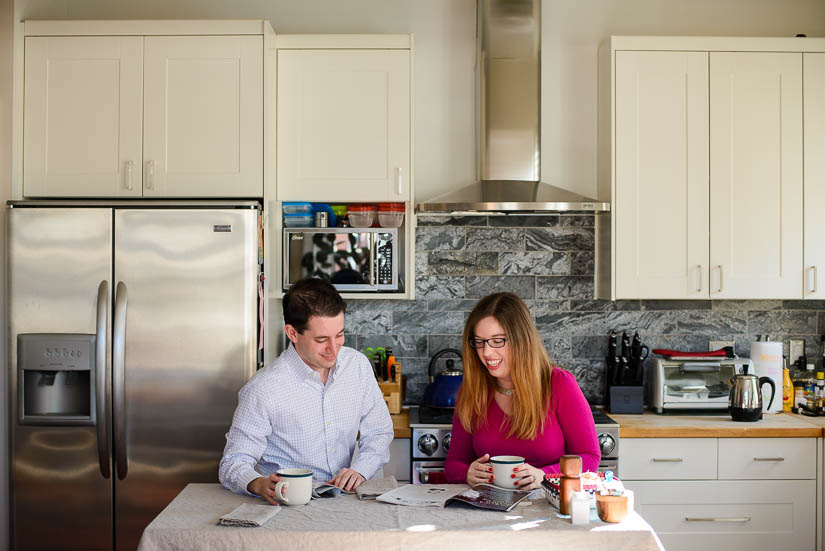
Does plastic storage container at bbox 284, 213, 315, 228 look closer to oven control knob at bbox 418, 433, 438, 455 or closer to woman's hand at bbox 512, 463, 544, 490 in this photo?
oven control knob at bbox 418, 433, 438, 455

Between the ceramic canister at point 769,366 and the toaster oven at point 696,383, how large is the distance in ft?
0.40

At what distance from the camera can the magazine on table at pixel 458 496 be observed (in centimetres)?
200

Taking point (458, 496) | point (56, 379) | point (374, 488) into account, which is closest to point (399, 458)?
point (374, 488)

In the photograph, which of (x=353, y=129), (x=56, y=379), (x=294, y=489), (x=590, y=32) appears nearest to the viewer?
(x=294, y=489)

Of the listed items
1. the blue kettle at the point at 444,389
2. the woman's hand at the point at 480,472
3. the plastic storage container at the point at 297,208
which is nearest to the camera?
the woman's hand at the point at 480,472

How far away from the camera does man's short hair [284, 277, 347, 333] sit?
7.63ft

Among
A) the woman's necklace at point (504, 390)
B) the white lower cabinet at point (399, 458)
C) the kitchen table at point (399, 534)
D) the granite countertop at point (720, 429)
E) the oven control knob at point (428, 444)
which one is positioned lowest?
the white lower cabinet at point (399, 458)

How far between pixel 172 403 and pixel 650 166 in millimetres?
2400

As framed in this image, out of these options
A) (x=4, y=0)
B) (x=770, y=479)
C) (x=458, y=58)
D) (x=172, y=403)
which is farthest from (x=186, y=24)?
(x=770, y=479)

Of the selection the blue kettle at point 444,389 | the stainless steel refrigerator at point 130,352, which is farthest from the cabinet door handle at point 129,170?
the blue kettle at point 444,389

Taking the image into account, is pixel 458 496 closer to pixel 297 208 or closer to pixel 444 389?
pixel 444 389

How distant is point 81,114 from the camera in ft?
11.1

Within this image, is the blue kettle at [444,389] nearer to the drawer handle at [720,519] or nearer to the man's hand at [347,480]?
the drawer handle at [720,519]

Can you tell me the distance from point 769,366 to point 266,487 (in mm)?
2716
